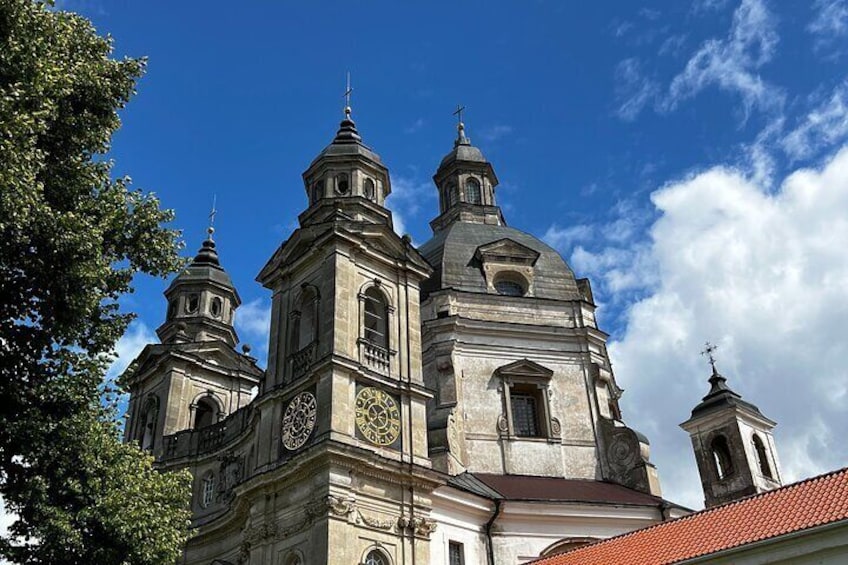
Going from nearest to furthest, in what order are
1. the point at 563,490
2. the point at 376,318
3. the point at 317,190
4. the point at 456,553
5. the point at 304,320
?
1. the point at 456,553
2. the point at 376,318
3. the point at 304,320
4. the point at 563,490
5. the point at 317,190

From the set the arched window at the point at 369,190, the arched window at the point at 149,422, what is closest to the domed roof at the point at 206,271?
the arched window at the point at 149,422

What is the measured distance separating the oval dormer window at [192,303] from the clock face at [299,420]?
38.5ft

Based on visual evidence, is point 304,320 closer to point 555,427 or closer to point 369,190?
point 369,190

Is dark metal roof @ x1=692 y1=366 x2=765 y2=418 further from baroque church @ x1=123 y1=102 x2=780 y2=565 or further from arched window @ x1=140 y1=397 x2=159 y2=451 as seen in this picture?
arched window @ x1=140 y1=397 x2=159 y2=451

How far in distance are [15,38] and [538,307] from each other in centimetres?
2047

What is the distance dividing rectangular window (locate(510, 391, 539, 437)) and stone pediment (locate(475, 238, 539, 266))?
5.22 m

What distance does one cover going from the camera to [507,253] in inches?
1150

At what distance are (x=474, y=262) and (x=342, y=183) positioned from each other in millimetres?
6651

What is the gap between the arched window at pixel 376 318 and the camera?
2173 centimetres

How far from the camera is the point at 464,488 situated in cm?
2100

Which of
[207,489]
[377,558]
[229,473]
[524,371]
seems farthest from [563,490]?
[207,489]

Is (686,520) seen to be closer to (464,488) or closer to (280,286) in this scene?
(464,488)

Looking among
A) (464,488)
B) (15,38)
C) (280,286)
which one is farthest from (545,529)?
(15,38)

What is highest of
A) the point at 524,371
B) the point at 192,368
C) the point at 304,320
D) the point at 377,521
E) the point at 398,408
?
the point at 192,368
